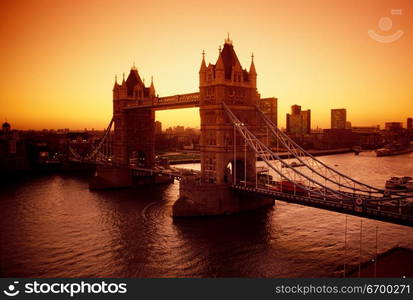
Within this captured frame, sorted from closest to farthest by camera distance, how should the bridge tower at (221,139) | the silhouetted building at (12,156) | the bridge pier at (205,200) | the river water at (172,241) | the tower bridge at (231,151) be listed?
1. the river water at (172,241)
2. the tower bridge at (231,151)
3. the bridge pier at (205,200)
4. the bridge tower at (221,139)
5. the silhouetted building at (12,156)

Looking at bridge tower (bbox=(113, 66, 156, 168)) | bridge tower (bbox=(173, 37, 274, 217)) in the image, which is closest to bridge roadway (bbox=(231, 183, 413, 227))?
bridge tower (bbox=(173, 37, 274, 217))

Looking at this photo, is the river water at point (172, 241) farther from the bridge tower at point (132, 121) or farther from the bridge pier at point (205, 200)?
the bridge tower at point (132, 121)

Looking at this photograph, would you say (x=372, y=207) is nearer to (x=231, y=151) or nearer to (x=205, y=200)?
(x=205, y=200)

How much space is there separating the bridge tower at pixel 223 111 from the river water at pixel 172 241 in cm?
630

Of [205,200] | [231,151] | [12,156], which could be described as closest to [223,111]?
[231,151]

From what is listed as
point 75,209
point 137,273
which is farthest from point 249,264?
point 75,209

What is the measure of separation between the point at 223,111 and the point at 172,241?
54.6 ft

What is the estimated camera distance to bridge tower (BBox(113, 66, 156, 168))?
62.4 meters

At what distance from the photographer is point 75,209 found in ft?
152

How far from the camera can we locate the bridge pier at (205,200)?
129ft

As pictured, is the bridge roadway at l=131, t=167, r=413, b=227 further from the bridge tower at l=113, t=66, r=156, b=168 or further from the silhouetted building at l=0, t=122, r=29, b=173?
the silhouetted building at l=0, t=122, r=29, b=173

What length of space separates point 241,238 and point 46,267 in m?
16.6

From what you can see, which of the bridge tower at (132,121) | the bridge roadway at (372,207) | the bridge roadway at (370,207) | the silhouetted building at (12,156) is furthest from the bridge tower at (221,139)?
the silhouetted building at (12,156)

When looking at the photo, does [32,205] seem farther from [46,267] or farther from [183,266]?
[183,266]
